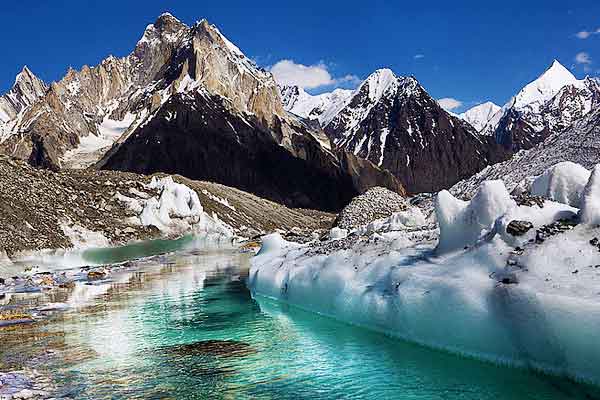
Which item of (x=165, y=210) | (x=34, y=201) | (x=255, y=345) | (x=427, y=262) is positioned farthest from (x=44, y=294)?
(x=165, y=210)

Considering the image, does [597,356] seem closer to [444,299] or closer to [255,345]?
[444,299]

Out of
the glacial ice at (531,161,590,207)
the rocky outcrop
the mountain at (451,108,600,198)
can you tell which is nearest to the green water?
the glacial ice at (531,161,590,207)

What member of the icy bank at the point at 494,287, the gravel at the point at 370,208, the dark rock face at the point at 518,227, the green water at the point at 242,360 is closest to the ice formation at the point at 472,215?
the icy bank at the point at 494,287

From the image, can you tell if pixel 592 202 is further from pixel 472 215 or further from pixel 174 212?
pixel 174 212

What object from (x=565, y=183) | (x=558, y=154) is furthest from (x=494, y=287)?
(x=558, y=154)

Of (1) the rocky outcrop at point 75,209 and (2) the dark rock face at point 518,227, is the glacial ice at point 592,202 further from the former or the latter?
(1) the rocky outcrop at point 75,209

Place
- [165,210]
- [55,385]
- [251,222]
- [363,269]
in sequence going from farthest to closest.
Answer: [251,222] → [165,210] → [363,269] → [55,385]
